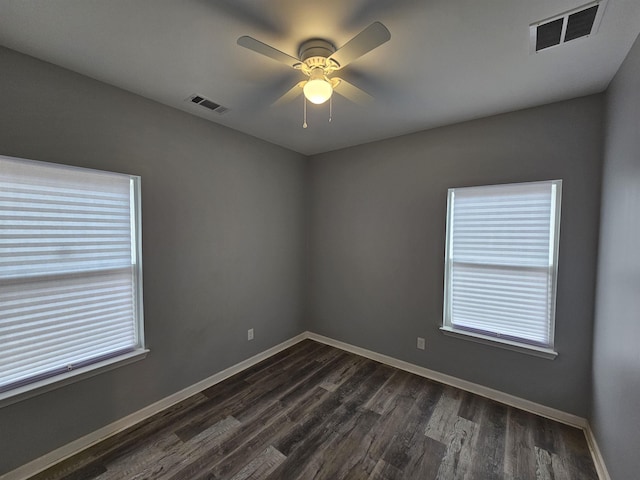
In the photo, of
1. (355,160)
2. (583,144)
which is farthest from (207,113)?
(583,144)

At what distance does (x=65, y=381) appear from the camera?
175cm

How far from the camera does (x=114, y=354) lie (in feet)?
6.60

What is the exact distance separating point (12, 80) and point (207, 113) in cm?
120

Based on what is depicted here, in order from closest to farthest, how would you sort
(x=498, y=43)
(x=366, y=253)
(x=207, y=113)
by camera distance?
(x=498, y=43)
(x=207, y=113)
(x=366, y=253)

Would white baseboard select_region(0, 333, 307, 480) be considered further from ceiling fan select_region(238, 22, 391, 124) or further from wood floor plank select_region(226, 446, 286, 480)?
ceiling fan select_region(238, 22, 391, 124)

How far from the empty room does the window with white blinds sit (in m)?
0.01

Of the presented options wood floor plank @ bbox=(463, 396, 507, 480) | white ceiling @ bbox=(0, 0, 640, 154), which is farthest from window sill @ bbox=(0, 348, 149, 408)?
wood floor plank @ bbox=(463, 396, 507, 480)

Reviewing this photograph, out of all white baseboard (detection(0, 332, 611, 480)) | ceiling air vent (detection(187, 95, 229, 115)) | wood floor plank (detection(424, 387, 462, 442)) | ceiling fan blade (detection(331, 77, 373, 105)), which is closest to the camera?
white baseboard (detection(0, 332, 611, 480))

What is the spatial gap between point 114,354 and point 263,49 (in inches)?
93.2

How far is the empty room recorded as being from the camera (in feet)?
4.75

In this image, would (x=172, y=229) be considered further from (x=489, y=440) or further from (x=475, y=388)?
(x=475, y=388)

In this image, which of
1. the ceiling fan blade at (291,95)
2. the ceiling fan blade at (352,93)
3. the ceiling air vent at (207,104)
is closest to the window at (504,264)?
the ceiling fan blade at (352,93)

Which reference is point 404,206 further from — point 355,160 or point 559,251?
point 559,251

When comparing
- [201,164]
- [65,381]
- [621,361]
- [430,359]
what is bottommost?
[430,359]
